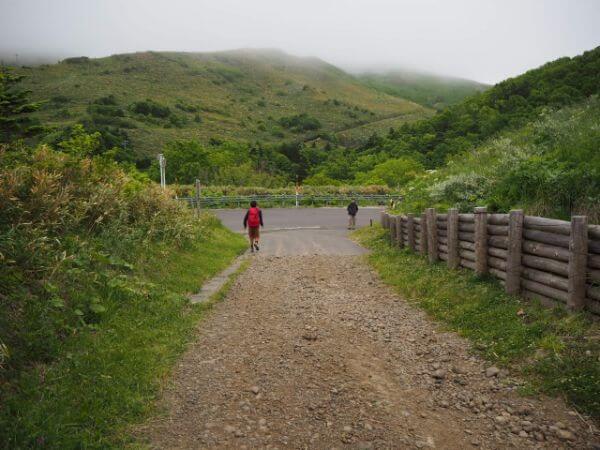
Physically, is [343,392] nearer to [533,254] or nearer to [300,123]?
[533,254]

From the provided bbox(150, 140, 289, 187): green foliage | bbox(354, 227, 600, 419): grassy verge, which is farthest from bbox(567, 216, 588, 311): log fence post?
bbox(150, 140, 289, 187): green foliage

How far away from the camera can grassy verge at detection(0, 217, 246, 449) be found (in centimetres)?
336

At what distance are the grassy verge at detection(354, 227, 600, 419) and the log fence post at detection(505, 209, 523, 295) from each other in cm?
22

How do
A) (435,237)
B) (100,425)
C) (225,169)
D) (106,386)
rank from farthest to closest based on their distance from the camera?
(225,169) → (435,237) → (106,386) → (100,425)

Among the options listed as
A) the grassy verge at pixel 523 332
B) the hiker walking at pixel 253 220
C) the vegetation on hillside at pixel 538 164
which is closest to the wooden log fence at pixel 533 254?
the grassy verge at pixel 523 332

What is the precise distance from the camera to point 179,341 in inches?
226

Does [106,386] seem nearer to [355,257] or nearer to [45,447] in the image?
[45,447]

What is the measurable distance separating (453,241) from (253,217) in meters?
8.07

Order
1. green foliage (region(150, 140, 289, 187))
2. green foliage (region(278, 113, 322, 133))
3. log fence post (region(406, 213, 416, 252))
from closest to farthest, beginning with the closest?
log fence post (region(406, 213, 416, 252)) < green foliage (region(150, 140, 289, 187)) < green foliage (region(278, 113, 322, 133))

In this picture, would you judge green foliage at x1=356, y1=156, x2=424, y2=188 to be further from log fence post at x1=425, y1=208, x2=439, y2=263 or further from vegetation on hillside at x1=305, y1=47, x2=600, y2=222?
log fence post at x1=425, y1=208, x2=439, y2=263

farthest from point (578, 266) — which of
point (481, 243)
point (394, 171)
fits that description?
point (394, 171)

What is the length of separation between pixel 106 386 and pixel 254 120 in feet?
377

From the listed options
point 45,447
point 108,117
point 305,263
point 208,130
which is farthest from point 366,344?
point 208,130

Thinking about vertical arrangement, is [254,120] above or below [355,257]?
above
